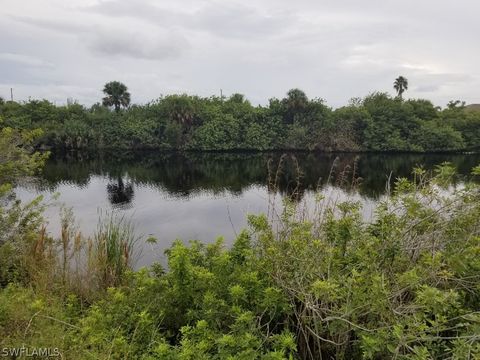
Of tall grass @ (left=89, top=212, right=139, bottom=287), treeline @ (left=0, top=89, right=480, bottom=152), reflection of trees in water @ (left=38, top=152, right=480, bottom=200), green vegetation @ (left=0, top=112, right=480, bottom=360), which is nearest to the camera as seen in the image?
green vegetation @ (left=0, top=112, right=480, bottom=360)

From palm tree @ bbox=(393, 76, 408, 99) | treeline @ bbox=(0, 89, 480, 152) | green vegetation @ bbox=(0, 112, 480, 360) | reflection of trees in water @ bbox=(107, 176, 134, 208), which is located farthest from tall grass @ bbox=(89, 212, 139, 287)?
palm tree @ bbox=(393, 76, 408, 99)

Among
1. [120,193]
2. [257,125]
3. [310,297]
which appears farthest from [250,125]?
[310,297]

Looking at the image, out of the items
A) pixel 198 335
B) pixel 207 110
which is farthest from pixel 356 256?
pixel 207 110

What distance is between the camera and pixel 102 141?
5294 centimetres

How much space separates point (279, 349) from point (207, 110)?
5231cm

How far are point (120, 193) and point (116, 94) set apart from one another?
31543mm

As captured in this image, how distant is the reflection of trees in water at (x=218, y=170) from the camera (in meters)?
27.6

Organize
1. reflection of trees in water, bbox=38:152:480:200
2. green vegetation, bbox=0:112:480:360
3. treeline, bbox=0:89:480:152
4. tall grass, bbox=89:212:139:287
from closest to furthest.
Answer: green vegetation, bbox=0:112:480:360, tall grass, bbox=89:212:139:287, reflection of trees in water, bbox=38:152:480:200, treeline, bbox=0:89:480:152

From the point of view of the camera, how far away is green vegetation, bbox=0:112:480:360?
312 cm

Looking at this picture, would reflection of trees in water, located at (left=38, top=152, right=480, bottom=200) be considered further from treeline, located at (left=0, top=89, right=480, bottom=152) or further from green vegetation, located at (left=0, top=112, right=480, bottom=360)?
green vegetation, located at (left=0, top=112, right=480, bottom=360)

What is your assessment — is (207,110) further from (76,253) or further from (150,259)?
(76,253)

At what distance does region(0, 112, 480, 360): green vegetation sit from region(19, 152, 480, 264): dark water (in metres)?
3.37

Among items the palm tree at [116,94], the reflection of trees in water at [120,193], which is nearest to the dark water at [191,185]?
the reflection of trees in water at [120,193]

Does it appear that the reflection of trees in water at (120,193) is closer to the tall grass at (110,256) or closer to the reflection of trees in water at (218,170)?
the reflection of trees in water at (218,170)
